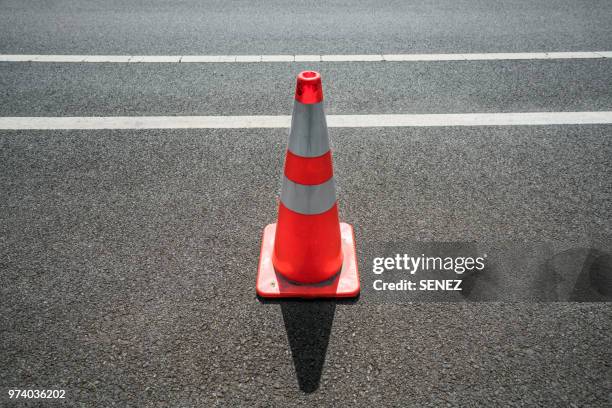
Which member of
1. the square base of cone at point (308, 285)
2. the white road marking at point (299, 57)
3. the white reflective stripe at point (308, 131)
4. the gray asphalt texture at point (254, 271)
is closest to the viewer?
the gray asphalt texture at point (254, 271)

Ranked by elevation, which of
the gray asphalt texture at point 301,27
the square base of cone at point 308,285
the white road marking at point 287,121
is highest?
the gray asphalt texture at point 301,27

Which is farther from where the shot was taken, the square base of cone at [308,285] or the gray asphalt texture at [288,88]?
the gray asphalt texture at [288,88]

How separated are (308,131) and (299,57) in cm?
327

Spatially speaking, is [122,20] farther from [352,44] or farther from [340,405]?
[340,405]

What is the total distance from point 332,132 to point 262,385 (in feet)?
7.79

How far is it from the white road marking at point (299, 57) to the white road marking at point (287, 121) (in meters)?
1.30

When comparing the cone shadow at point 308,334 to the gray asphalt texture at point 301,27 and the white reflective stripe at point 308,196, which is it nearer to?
the white reflective stripe at point 308,196

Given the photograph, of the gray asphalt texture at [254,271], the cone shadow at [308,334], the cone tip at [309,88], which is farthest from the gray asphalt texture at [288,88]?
the cone shadow at [308,334]

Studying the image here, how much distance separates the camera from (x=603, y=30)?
5.82m

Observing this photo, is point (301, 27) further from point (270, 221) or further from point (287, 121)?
point (270, 221)

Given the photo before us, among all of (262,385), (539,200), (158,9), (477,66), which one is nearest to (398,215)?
(539,200)

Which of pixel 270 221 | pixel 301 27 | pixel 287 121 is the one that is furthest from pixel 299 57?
pixel 270 221

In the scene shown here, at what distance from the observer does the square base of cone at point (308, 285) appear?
2365 millimetres

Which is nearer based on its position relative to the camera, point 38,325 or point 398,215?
point 38,325
